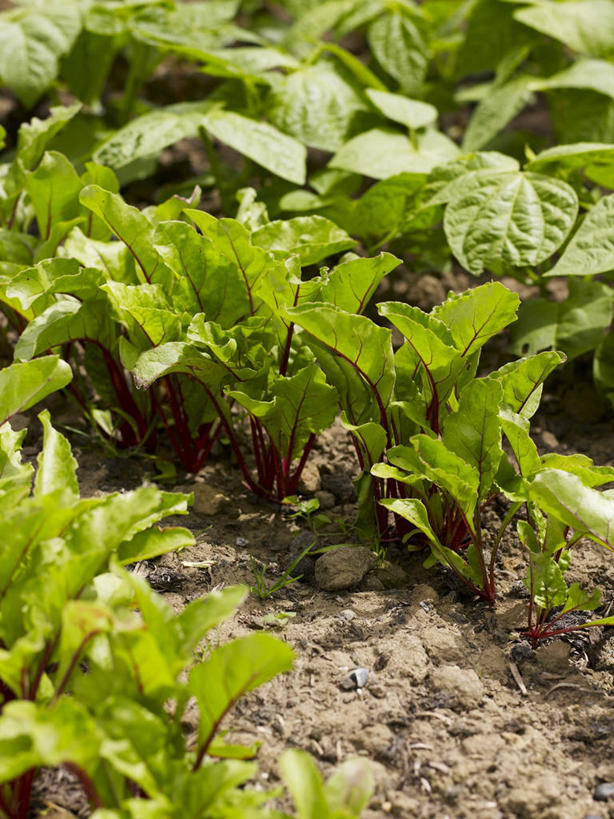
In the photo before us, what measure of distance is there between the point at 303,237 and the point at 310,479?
0.60 m

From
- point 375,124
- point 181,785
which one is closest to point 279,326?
point 181,785

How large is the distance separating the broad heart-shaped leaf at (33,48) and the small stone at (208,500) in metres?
1.46

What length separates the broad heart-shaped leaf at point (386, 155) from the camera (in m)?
2.53

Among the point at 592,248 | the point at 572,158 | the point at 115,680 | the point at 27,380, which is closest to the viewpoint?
the point at 115,680

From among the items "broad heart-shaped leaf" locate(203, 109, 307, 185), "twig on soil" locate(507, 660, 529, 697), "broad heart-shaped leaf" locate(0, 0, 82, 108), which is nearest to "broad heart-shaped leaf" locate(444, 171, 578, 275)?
"broad heart-shaped leaf" locate(203, 109, 307, 185)

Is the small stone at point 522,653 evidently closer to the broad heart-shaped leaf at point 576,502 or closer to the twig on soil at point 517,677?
the twig on soil at point 517,677

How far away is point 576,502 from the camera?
4.93ft

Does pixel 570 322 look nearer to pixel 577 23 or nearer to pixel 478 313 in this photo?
pixel 478 313

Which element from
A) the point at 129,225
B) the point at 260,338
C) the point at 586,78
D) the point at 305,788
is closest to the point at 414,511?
the point at 260,338

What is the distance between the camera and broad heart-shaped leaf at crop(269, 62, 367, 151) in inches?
110

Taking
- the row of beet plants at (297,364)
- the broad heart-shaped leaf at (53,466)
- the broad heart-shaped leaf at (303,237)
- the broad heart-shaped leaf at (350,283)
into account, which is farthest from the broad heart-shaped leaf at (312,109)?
the broad heart-shaped leaf at (53,466)

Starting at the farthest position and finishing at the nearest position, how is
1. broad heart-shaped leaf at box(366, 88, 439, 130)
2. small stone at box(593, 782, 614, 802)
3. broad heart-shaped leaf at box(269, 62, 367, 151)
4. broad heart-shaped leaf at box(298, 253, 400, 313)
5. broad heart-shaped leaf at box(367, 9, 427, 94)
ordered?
1. broad heart-shaped leaf at box(367, 9, 427, 94)
2. broad heart-shaped leaf at box(269, 62, 367, 151)
3. broad heart-shaped leaf at box(366, 88, 439, 130)
4. broad heart-shaped leaf at box(298, 253, 400, 313)
5. small stone at box(593, 782, 614, 802)

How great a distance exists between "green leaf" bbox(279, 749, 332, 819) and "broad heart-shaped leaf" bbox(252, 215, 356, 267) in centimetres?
121

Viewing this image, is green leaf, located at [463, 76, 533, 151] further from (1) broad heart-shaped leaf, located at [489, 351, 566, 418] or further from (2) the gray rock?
(2) the gray rock
